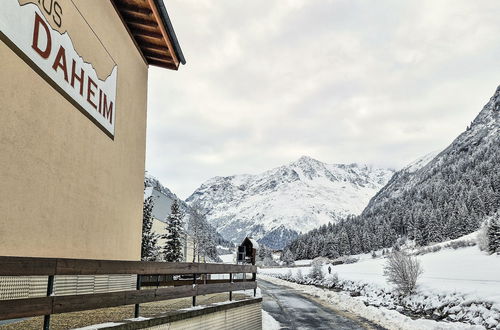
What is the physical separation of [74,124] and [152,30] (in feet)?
15.8

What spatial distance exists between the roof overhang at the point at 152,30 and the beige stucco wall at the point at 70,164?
360 millimetres

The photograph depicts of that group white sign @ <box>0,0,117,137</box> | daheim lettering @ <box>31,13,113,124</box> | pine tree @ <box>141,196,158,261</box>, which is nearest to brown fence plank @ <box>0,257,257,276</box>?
white sign @ <box>0,0,117,137</box>

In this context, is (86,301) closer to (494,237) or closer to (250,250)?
(250,250)

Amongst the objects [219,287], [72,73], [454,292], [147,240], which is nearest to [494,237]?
[454,292]

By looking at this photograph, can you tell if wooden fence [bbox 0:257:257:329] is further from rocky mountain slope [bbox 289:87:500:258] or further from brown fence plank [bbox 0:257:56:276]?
rocky mountain slope [bbox 289:87:500:258]

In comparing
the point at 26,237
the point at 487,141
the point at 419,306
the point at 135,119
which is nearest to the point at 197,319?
the point at 26,237

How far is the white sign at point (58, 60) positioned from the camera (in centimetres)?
570

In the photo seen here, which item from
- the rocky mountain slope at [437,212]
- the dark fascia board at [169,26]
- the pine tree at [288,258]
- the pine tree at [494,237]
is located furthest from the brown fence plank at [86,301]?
the pine tree at [288,258]

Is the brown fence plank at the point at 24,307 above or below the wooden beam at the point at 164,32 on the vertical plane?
below

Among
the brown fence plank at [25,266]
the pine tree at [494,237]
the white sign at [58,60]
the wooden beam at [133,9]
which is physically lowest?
the brown fence plank at [25,266]

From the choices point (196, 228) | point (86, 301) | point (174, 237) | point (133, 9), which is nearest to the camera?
point (86, 301)

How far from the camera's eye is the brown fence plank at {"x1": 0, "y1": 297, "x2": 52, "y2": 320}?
10.9ft

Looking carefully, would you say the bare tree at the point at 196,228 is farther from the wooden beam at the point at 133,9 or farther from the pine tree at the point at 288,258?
the pine tree at the point at 288,258

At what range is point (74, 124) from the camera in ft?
24.3
